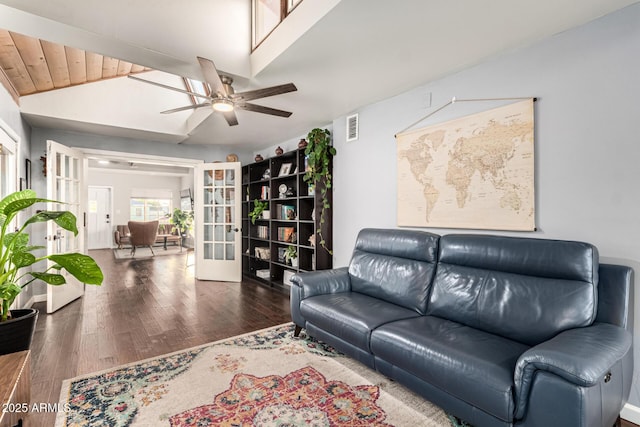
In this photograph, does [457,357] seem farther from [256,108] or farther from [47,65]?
[47,65]

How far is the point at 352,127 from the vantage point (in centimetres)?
363

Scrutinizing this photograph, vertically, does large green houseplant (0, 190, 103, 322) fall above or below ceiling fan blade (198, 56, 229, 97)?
below

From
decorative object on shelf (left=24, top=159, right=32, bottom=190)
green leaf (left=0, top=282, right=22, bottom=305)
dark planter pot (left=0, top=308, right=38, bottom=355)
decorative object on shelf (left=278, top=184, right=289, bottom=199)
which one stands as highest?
decorative object on shelf (left=24, top=159, right=32, bottom=190)

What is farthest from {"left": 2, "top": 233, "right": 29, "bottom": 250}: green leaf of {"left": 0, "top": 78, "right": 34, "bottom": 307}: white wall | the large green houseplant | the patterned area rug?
{"left": 0, "top": 78, "right": 34, "bottom": 307}: white wall

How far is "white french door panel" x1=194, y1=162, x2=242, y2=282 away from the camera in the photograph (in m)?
5.23

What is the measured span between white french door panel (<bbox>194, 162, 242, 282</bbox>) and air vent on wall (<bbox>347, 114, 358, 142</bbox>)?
235 cm

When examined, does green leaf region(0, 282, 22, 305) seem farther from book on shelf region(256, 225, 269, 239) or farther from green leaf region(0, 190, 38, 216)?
book on shelf region(256, 225, 269, 239)

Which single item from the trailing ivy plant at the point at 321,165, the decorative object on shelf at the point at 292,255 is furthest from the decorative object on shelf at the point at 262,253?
the trailing ivy plant at the point at 321,165

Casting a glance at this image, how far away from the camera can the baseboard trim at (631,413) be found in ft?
5.64

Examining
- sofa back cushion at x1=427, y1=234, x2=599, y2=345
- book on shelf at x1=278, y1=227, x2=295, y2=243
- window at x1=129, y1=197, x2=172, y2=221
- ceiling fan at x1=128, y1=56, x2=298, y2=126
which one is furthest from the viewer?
window at x1=129, y1=197, x2=172, y2=221

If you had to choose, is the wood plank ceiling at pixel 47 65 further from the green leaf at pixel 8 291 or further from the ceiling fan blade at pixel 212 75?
the green leaf at pixel 8 291

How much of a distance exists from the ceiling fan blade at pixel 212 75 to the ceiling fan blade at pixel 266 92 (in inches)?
5.7

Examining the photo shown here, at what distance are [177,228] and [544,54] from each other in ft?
33.1

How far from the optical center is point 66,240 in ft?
13.0
